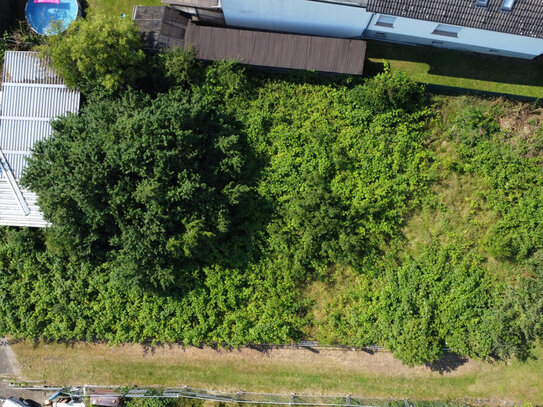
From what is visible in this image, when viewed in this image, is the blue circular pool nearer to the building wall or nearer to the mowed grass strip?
the building wall

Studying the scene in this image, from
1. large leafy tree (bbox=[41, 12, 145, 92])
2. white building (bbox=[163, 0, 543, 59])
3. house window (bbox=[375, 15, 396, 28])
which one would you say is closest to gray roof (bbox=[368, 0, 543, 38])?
white building (bbox=[163, 0, 543, 59])

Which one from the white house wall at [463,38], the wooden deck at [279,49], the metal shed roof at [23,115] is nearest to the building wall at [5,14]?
the metal shed roof at [23,115]

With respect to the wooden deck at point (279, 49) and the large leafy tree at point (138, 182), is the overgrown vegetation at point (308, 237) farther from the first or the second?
the wooden deck at point (279, 49)

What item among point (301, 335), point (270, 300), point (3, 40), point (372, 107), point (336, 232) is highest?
point (3, 40)

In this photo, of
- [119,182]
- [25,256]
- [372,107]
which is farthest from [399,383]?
[25,256]

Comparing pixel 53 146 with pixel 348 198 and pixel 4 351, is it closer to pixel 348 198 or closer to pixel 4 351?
pixel 4 351
